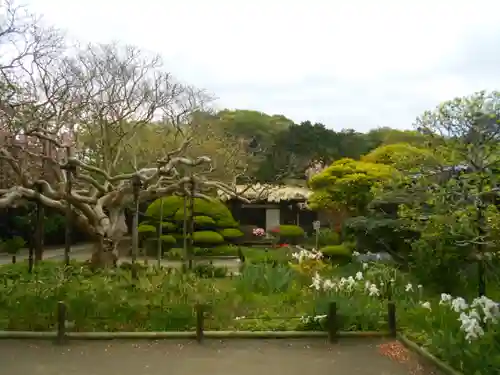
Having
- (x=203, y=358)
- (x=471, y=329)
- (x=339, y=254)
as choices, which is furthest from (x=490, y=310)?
(x=339, y=254)

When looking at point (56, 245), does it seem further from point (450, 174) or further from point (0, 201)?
point (450, 174)

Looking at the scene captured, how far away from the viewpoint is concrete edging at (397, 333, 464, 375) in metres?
5.91

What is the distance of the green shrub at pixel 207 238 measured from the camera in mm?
21828

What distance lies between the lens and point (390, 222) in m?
13.5

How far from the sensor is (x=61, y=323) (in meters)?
7.36

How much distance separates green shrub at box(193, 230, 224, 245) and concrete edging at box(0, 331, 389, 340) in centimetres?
1415

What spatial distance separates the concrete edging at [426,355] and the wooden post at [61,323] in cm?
466

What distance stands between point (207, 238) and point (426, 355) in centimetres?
1573

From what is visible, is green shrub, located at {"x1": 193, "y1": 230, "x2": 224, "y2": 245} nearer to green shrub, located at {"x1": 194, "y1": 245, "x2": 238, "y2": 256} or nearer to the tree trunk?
green shrub, located at {"x1": 194, "y1": 245, "x2": 238, "y2": 256}

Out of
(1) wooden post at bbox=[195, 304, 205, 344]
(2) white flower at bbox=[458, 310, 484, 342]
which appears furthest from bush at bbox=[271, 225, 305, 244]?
(2) white flower at bbox=[458, 310, 484, 342]

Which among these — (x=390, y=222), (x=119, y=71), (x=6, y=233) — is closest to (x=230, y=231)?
(x=119, y=71)

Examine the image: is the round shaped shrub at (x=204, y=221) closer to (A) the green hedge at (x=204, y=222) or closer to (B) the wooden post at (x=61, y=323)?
(A) the green hedge at (x=204, y=222)

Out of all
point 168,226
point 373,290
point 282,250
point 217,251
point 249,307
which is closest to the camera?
point 373,290

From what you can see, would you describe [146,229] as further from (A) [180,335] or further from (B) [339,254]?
(A) [180,335]
